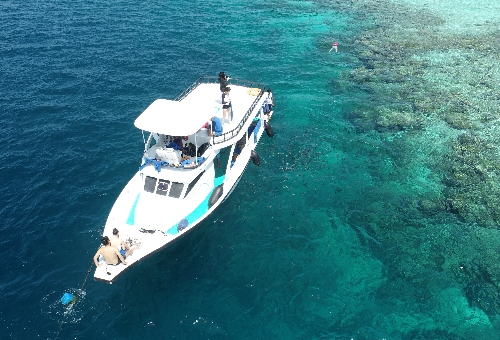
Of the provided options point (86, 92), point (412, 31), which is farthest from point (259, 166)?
point (412, 31)

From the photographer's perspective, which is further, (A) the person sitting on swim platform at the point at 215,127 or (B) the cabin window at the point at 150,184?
(A) the person sitting on swim platform at the point at 215,127

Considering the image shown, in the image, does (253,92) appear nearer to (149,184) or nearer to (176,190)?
(176,190)

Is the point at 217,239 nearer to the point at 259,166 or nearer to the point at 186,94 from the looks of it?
the point at 259,166

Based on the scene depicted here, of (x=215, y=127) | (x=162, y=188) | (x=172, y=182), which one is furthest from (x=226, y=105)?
(x=162, y=188)

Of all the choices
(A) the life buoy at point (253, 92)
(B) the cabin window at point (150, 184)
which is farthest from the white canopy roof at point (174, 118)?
(A) the life buoy at point (253, 92)

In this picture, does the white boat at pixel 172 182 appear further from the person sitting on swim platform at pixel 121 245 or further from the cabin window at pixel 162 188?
the person sitting on swim platform at pixel 121 245

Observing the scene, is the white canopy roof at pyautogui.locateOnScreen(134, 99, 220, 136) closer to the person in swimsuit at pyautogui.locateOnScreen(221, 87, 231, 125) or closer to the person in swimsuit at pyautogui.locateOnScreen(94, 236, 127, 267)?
the person in swimsuit at pyautogui.locateOnScreen(221, 87, 231, 125)
